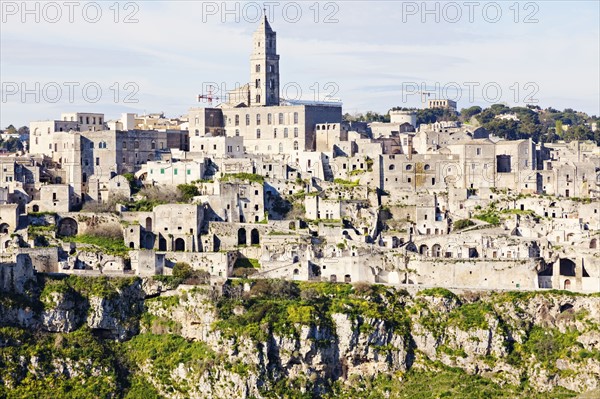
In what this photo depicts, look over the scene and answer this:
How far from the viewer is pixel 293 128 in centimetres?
8138

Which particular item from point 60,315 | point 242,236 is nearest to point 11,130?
point 242,236

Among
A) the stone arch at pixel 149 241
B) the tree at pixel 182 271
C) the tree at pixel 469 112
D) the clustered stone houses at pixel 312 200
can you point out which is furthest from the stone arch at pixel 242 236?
the tree at pixel 469 112

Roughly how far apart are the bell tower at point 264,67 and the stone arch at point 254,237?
14.7 meters

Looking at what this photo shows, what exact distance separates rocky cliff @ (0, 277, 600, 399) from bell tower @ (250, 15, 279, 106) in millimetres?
20820

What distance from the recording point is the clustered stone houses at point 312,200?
220 feet

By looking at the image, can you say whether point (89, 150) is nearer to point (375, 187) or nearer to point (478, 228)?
point (375, 187)

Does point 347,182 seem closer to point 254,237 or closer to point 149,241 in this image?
point 254,237

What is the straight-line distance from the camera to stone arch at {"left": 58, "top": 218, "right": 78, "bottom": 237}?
7122 centimetres

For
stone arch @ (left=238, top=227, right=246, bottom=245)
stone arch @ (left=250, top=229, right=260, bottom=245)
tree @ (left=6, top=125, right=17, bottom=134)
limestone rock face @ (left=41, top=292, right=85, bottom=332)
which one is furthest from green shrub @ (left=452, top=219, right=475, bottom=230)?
tree @ (left=6, top=125, right=17, bottom=134)

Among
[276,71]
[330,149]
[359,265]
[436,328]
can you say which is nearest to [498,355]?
[436,328]

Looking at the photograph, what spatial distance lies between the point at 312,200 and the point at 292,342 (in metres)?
11.5

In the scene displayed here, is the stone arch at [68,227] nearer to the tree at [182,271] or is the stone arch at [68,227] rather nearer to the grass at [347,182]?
the tree at [182,271]

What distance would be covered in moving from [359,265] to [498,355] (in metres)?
7.01

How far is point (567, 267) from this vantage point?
67062 mm
